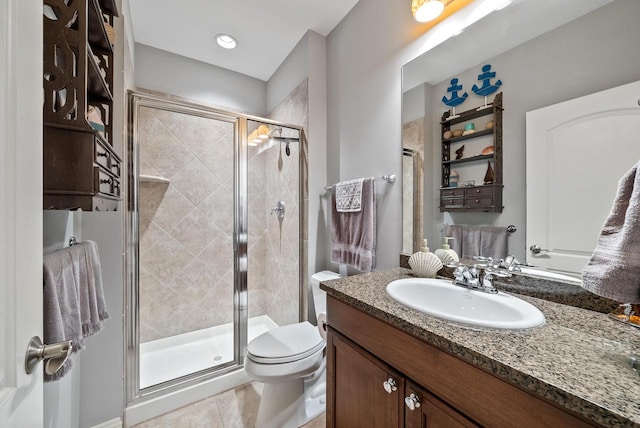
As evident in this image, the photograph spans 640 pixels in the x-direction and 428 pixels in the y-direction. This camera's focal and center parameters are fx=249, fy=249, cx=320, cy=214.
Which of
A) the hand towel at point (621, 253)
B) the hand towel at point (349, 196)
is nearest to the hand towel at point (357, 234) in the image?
the hand towel at point (349, 196)

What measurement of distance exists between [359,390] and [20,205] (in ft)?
3.34

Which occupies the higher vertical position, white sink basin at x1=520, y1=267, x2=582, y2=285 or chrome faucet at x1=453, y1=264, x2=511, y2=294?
white sink basin at x1=520, y1=267, x2=582, y2=285

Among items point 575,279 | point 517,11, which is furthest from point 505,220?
point 517,11

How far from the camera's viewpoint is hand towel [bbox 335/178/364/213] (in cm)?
161

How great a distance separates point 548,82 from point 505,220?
511mm

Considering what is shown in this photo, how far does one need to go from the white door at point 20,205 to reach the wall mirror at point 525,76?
136 centimetres

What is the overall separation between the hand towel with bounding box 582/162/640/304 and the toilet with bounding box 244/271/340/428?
1156 millimetres

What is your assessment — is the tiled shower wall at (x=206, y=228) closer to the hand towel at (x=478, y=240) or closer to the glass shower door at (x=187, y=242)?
the glass shower door at (x=187, y=242)

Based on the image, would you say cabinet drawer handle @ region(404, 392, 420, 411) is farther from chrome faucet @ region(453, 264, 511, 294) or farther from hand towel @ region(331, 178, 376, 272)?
hand towel @ region(331, 178, 376, 272)

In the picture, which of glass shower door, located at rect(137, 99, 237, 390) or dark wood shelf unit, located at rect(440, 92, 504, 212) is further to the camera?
glass shower door, located at rect(137, 99, 237, 390)

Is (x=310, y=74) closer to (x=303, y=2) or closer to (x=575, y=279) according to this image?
(x=303, y=2)

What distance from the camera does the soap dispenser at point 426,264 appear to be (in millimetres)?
1123

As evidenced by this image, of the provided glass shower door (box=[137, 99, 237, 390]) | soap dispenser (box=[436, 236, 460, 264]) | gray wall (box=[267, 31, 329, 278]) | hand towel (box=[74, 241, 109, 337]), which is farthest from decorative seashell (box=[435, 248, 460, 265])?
glass shower door (box=[137, 99, 237, 390])

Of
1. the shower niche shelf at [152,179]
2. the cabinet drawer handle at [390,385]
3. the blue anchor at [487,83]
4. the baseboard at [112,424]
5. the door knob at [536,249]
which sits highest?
the blue anchor at [487,83]
